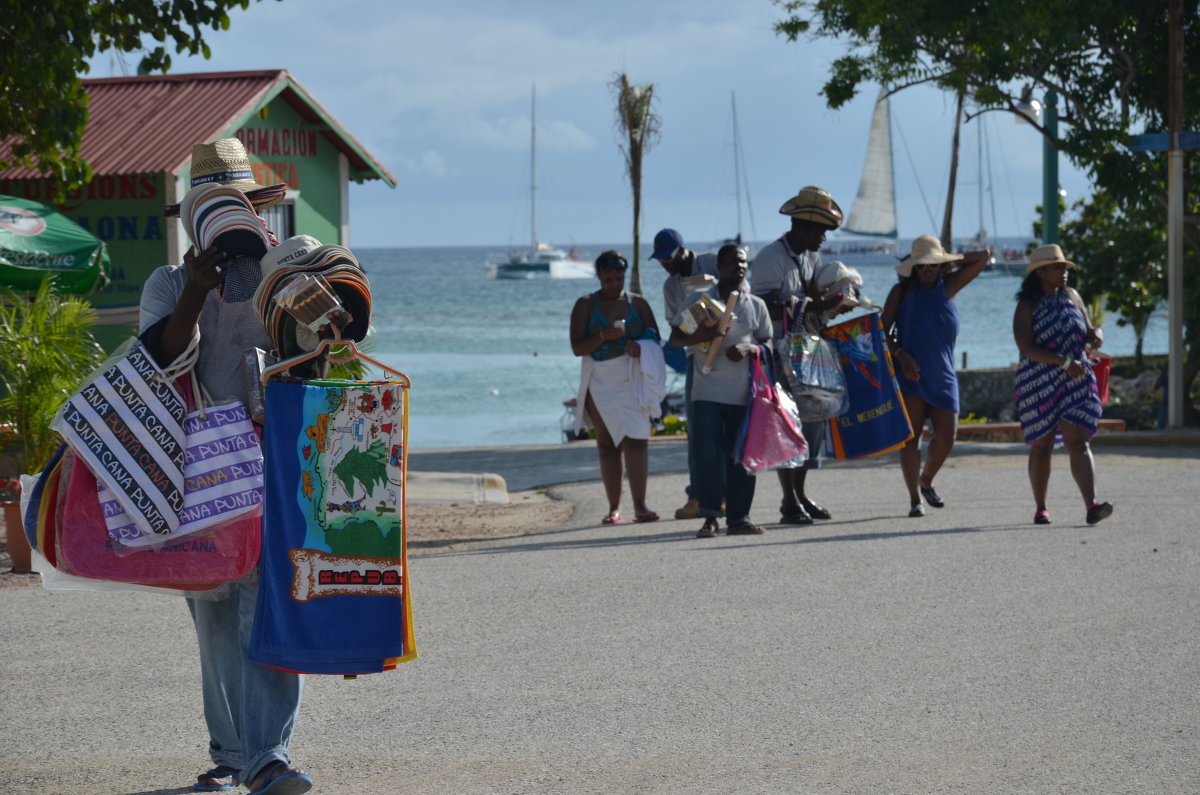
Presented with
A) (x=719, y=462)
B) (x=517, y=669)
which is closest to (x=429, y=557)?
(x=719, y=462)

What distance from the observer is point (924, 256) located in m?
9.80

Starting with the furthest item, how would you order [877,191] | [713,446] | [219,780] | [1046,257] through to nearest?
[877,191]
[1046,257]
[713,446]
[219,780]

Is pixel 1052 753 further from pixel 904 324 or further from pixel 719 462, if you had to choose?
pixel 904 324

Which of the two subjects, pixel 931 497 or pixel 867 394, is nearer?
pixel 867 394

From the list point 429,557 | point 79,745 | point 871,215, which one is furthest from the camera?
point 871,215

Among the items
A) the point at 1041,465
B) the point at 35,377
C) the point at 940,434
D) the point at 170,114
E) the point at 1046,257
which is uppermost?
the point at 170,114

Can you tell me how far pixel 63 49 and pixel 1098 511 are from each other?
25.9ft

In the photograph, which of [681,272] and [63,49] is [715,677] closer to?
[681,272]

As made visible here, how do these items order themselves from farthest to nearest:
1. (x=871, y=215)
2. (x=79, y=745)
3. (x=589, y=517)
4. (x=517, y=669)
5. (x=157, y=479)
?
(x=871, y=215), (x=589, y=517), (x=517, y=669), (x=79, y=745), (x=157, y=479)

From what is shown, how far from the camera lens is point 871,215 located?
65.4m

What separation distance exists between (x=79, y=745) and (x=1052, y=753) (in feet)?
10.8

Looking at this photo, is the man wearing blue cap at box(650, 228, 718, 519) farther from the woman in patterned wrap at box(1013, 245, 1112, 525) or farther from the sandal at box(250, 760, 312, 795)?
the sandal at box(250, 760, 312, 795)

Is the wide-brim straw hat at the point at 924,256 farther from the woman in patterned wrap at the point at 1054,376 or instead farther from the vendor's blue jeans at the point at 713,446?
the vendor's blue jeans at the point at 713,446

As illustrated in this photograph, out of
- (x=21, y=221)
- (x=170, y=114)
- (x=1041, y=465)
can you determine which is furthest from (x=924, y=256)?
(x=170, y=114)
